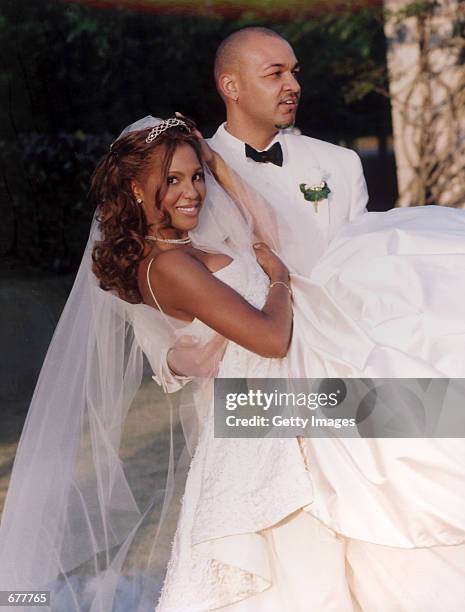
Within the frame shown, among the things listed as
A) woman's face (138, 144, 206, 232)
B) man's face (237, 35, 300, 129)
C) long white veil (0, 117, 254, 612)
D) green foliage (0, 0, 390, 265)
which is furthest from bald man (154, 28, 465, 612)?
green foliage (0, 0, 390, 265)

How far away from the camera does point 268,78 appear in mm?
1898

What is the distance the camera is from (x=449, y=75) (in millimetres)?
3729

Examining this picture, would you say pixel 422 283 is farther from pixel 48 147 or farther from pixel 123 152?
pixel 48 147

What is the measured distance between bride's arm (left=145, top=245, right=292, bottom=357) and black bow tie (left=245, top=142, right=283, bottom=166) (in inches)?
20.8

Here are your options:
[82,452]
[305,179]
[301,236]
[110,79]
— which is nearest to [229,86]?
[305,179]

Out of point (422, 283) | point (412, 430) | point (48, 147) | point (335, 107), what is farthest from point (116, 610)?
point (335, 107)

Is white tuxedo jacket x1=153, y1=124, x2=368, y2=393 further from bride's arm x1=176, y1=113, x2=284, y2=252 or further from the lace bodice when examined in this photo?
the lace bodice

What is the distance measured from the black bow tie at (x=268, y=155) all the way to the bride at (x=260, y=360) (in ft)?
0.80

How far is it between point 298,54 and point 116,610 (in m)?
2.02

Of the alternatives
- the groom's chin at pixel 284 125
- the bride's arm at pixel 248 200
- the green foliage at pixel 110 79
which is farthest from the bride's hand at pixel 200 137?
the green foliage at pixel 110 79

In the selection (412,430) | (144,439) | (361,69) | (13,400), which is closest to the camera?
(412,430)

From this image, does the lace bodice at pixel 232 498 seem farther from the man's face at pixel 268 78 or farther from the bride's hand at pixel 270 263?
the man's face at pixel 268 78
